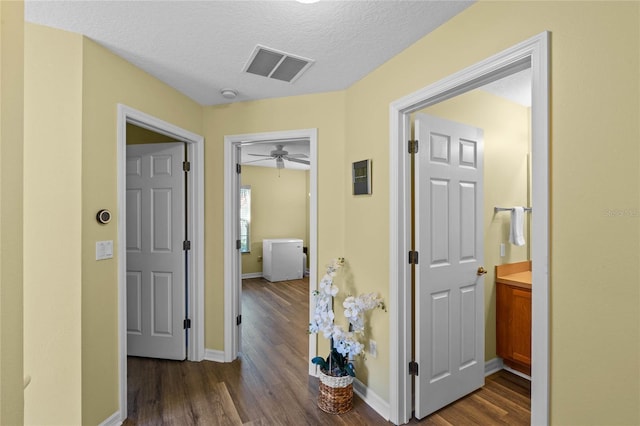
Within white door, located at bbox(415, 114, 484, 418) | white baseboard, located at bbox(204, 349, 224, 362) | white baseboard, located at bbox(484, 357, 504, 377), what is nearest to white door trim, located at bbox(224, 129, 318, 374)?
white baseboard, located at bbox(204, 349, 224, 362)

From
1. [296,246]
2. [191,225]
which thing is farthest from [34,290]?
[296,246]

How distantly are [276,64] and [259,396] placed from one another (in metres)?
2.40

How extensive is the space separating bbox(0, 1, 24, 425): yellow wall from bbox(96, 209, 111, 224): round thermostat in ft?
4.70

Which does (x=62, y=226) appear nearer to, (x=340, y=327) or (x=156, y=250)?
(x=156, y=250)

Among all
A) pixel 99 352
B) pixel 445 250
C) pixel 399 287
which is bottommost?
pixel 99 352

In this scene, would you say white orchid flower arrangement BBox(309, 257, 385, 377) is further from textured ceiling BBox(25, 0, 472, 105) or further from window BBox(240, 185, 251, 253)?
window BBox(240, 185, 251, 253)

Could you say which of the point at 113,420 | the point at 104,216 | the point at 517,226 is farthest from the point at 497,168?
the point at 113,420

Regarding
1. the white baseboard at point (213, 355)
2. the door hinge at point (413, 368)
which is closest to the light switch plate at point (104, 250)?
the white baseboard at point (213, 355)

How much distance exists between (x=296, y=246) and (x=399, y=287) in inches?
182

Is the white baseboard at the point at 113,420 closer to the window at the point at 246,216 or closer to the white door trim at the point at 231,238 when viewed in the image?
the white door trim at the point at 231,238

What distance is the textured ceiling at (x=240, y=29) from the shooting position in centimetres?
153

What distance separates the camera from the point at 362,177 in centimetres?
231

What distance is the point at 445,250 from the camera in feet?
7.20

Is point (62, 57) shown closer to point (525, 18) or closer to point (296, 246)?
point (525, 18)
